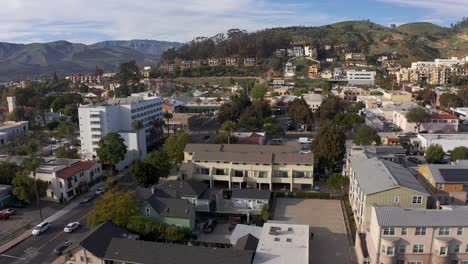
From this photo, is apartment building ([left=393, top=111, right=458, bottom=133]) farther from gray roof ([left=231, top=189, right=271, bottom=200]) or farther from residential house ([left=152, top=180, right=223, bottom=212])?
residential house ([left=152, top=180, right=223, bottom=212])

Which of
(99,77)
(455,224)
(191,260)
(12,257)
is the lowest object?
(12,257)

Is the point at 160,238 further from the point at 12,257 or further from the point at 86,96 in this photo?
the point at 86,96

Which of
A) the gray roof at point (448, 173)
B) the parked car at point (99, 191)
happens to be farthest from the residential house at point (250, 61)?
the gray roof at point (448, 173)

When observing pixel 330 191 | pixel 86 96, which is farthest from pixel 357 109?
pixel 86 96

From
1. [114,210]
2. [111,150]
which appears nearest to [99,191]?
[111,150]

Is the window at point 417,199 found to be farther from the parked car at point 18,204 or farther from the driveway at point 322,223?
the parked car at point 18,204
